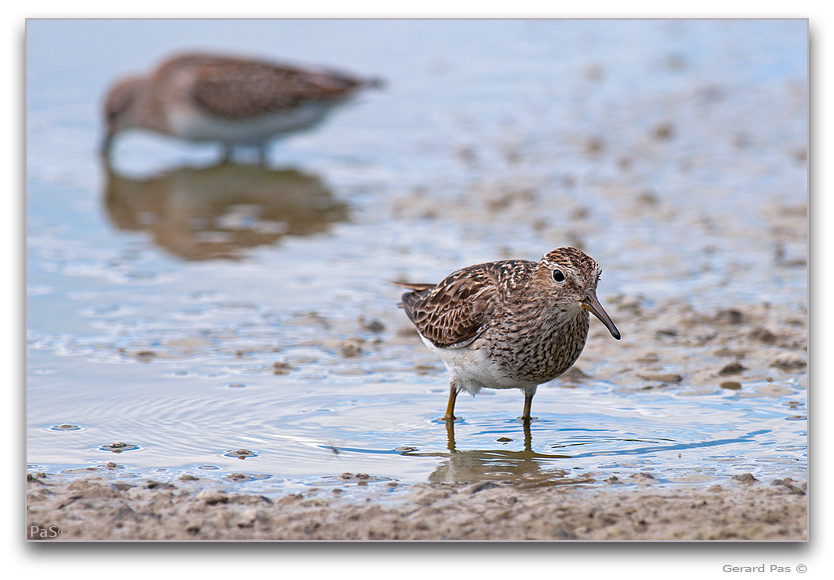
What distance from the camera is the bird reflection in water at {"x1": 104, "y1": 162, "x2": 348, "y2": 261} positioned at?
1179cm

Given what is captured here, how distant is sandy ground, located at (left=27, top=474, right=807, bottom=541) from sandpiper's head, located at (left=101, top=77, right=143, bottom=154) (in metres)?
9.73

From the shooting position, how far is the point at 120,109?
15008 mm

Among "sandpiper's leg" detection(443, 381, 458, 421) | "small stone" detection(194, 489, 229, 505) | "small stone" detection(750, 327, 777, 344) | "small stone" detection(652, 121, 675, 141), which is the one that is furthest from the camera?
"small stone" detection(652, 121, 675, 141)

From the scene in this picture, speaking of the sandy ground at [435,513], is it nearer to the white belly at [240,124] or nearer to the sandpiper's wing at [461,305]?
the sandpiper's wing at [461,305]

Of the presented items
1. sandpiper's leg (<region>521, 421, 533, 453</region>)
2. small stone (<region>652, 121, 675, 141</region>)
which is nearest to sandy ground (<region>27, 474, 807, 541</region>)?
sandpiper's leg (<region>521, 421, 533, 453</region>)

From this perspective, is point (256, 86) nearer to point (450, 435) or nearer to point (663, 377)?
point (663, 377)

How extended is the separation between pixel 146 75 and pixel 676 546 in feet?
40.4

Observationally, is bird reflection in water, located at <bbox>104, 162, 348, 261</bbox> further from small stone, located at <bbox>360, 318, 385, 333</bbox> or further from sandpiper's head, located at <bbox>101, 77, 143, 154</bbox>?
small stone, located at <bbox>360, 318, 385, 333</bbox>

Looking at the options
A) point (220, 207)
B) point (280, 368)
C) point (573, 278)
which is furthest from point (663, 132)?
point (573, 278)

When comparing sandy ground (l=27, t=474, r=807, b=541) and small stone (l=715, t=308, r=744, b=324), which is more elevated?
small stone (l=715, t=308, r=744, b=324)
